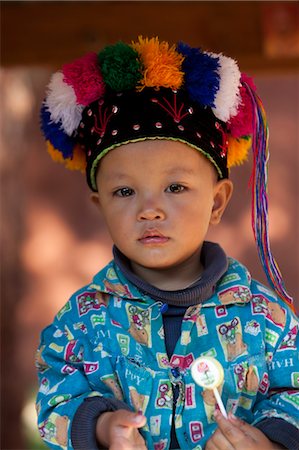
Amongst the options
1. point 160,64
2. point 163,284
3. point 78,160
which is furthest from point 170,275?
point 160,64

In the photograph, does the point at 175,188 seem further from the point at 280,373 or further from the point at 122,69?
the point at 280,373

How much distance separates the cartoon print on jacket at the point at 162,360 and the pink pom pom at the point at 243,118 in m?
0.35

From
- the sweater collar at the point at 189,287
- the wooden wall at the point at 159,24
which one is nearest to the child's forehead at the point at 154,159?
the sweater collar at the point at 189,287

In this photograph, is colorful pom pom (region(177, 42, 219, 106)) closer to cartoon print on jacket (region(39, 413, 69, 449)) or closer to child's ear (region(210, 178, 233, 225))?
child's ear (region(210, 178, 233, 225))

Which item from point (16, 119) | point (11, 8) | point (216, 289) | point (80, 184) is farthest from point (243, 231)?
point (216, 289)

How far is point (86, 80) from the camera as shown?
6.23 ft

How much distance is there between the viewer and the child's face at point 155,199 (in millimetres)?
1823

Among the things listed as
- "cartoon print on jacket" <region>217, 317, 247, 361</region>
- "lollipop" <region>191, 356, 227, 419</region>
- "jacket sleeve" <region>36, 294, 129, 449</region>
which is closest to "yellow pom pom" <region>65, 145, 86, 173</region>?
"jacket sleeve" <region>36, 294, 129, 449</region>

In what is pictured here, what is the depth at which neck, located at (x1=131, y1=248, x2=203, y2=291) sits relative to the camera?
194 cm

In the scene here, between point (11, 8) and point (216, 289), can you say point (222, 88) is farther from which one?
point (11, 8)

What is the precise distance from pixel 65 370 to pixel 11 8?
72.9 inches

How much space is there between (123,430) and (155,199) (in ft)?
1.60

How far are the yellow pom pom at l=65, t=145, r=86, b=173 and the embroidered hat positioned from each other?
0.03 metres

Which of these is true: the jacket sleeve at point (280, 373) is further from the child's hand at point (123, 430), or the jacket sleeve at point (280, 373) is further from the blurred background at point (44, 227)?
the blurred background at point (44, 227)
